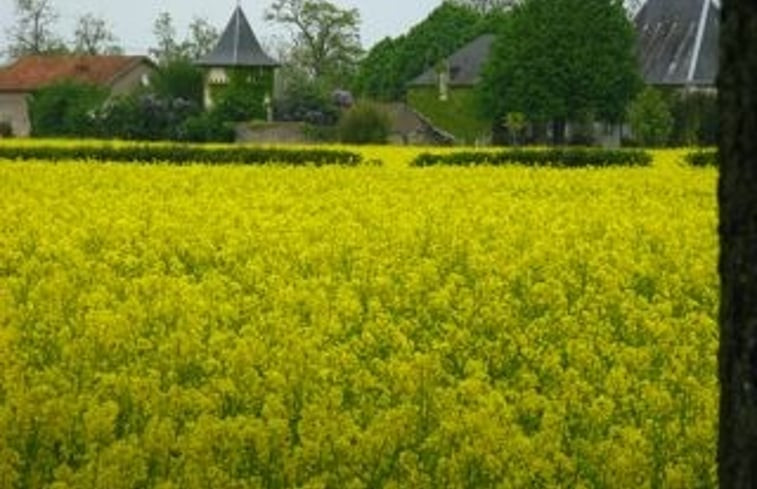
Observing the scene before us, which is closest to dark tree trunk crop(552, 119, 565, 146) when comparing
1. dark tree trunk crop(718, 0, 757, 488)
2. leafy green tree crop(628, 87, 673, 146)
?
leafy green tree crop(628, 87, 673, 146)

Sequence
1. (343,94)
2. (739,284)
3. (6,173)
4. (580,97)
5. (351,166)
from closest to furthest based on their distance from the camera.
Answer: (739,284) → (6,173) → (351,166) → (580,97) → (343,94)

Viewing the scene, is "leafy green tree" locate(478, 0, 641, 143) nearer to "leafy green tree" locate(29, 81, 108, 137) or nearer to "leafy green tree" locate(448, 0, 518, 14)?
"leafy green tree" locate(29, 81, 108, 137)

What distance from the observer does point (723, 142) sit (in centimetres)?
333

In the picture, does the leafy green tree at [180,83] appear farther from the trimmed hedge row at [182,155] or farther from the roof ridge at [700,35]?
the trimmed hedge row at [182,155]

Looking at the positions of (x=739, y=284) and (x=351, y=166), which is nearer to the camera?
(x=739, y=284)

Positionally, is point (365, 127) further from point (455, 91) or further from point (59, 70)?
point (59, 70)

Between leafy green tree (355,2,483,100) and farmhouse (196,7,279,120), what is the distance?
1733 cm

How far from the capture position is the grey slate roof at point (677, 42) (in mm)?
77625

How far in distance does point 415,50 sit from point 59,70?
84.4 ft

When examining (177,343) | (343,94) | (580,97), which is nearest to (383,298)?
(177,343)

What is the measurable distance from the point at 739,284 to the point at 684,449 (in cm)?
343

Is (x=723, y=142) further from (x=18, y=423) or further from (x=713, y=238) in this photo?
(x=713, y=238)

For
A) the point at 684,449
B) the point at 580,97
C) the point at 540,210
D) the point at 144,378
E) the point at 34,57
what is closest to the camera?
the point at 684,449

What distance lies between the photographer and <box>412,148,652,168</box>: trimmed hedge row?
3447cm
